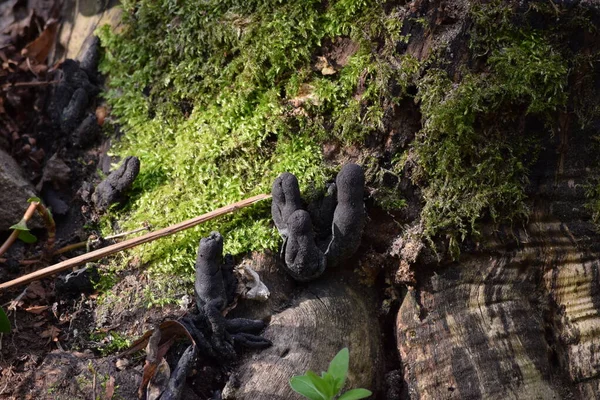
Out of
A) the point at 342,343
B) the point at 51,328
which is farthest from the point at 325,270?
the point at 51,328

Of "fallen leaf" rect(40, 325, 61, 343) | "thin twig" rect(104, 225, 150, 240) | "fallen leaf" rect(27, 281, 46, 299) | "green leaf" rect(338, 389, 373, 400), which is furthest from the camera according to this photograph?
"thin twig" rect(104, 225, 150, 240)

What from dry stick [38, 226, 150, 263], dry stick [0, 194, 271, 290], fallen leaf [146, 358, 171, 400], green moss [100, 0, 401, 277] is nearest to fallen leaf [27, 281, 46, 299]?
dry stick [0, 194, 271, 290]

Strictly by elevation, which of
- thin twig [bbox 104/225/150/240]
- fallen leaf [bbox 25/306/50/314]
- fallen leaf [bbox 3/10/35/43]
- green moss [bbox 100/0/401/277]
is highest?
fallen leaf [bbox 3/10/35/43]

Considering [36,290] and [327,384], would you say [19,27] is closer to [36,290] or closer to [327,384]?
[36,290]

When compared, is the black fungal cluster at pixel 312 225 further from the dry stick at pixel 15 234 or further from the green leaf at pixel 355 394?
the dry stick at pixel 15 234

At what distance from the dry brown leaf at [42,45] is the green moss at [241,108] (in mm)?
867

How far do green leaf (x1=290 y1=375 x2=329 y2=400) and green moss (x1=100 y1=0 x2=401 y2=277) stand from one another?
0.75 meters

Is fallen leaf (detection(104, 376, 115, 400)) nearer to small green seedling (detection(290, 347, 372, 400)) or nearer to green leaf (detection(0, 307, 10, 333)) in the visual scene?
green leaf (detection(0, 307, 10, 333))

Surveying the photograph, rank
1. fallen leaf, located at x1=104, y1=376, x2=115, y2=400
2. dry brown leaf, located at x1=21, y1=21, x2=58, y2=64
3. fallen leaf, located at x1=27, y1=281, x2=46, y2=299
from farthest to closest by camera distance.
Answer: dry brown leaf, located at x1=21, y1=21, x2=58, y2=64 < fallen leaf, located at x1=27, y1=281, x2=46, y2=299 < fallen leaf, located at x1=104, y1=376, x2=115, y2=400

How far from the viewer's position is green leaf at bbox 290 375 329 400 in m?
1.79

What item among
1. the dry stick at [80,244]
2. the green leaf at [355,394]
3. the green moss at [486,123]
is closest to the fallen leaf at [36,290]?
the dry stick at [80,244]

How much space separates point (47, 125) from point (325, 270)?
176cm

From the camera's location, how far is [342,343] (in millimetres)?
2281

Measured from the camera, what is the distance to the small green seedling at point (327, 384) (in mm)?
1770
